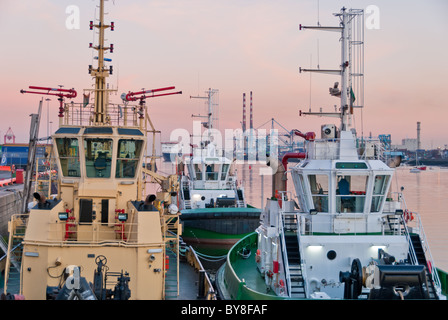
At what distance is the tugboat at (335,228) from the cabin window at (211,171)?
16.5 m

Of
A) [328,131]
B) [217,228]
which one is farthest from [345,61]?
[217,228]

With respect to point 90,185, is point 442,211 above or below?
below

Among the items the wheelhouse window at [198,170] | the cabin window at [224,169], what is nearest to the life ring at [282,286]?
the cabin window at [224,169]

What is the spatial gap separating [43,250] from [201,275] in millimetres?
4179

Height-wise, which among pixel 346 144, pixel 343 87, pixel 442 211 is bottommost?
pixel 442 211

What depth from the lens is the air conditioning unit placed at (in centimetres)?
1383

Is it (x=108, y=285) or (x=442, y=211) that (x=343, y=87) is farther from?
(x=442, y=211)

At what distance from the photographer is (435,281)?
39.8 feet

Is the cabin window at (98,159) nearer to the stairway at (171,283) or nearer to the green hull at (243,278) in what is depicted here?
the stairway at (171,283)

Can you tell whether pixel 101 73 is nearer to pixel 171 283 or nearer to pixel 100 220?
pixel 100 220

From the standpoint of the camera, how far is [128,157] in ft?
44.6

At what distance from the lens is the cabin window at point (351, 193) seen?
12945mm
